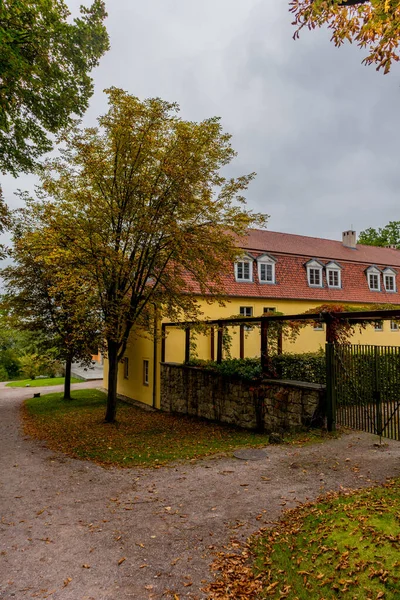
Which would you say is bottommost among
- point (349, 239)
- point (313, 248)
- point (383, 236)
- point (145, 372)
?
point (145, 372)

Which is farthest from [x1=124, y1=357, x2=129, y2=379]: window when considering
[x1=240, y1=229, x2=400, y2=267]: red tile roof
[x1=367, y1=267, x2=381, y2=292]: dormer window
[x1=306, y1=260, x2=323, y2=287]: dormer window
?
[x1=367, y1=267, x2=381, y2=292]: dormer window

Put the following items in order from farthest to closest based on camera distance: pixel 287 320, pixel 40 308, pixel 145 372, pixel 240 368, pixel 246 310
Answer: pixel 246 310 → pixel 145 372 → pixel 40 308 → pixel 240 368 → pixel 287 320

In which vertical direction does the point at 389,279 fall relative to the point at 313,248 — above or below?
below

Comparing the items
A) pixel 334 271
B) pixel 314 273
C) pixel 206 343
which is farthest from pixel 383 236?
pixel 206 343

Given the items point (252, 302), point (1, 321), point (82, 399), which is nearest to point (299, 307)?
point (252, 302)

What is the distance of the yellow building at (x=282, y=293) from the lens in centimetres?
1892

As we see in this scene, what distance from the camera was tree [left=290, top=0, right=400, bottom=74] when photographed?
356 centimetres

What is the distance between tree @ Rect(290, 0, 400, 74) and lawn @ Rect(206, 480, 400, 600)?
508 cm

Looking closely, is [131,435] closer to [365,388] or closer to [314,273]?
[365,388]

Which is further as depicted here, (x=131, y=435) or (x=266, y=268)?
(x=266, y=268)

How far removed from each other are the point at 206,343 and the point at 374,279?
1486cm

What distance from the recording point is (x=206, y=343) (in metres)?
18.5

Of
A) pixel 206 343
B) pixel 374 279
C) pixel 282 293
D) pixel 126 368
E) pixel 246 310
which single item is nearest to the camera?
pixel 206 343

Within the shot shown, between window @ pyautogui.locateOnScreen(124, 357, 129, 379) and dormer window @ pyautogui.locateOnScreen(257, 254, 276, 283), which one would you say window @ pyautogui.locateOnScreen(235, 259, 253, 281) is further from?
window @ pyautogui.locateOnScreen(124, 357, 129, 379)
